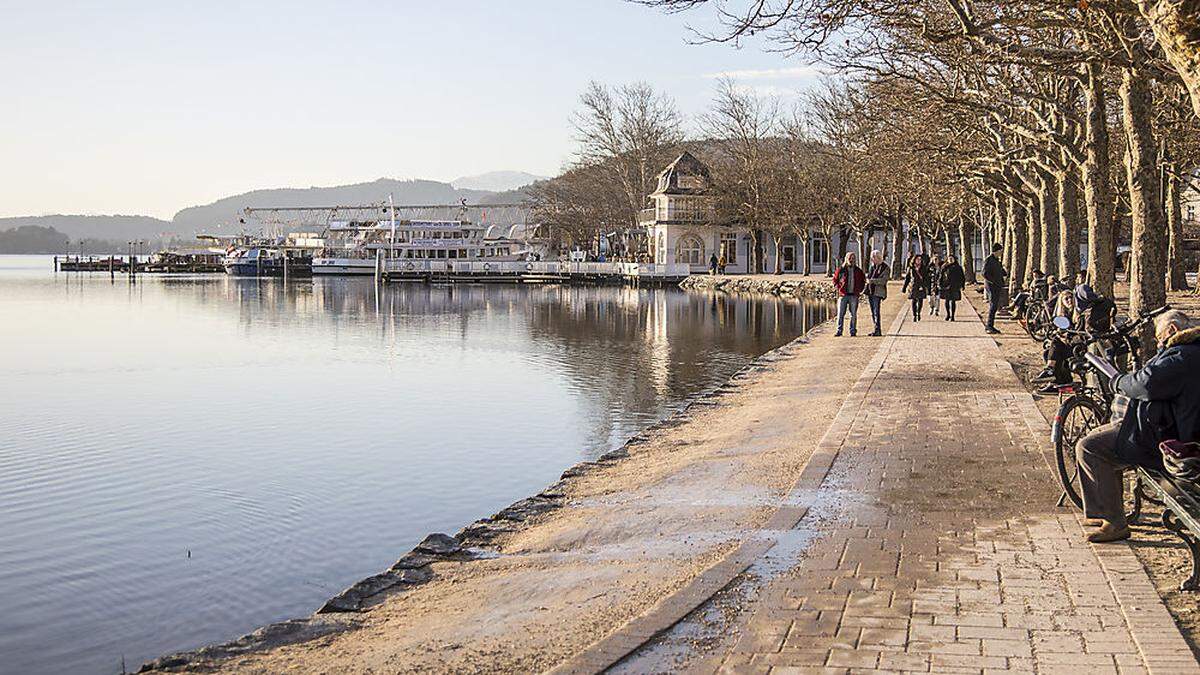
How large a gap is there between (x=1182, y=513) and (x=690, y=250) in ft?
298

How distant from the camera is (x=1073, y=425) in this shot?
10297 millimetres

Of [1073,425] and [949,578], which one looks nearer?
[949,578]

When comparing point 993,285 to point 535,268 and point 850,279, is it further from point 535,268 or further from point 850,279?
point 535,268

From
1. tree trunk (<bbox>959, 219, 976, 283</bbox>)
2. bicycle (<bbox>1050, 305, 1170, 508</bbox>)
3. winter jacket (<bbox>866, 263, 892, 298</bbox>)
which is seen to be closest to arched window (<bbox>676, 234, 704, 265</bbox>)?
tree trunk (<bbox>959, 219, 976, 283</bbox>)

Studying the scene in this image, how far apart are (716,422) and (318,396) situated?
10710mm

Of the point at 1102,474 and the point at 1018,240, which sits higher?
the point at 1018,240

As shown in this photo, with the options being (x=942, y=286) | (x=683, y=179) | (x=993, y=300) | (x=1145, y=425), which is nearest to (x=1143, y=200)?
(x=1145, y=425)

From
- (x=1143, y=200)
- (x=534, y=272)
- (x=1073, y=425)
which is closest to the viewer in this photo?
(x=1073, y=425)

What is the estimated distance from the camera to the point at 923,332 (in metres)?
29.7

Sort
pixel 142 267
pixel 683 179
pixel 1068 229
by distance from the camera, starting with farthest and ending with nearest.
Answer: pixel 142 267
pixel 683 179
pixel 1068 229

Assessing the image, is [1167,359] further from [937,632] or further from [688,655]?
[688,655]

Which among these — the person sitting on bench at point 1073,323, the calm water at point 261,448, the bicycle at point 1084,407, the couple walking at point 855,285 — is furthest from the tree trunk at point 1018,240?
the bicycle at point 1084,407

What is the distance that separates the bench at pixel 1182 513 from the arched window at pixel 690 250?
8843cm

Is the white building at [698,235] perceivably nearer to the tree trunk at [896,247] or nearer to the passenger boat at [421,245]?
the tree trunk at [896,247]
